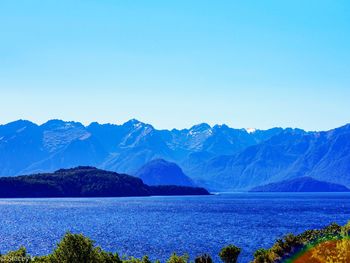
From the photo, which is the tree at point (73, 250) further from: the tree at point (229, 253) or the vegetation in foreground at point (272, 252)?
the tree at point (229, 253)

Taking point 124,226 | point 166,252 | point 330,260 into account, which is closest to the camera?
point 330,260

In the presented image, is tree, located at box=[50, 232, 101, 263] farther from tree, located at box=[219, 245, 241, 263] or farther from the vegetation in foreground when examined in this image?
tree, located at box=[219, 245, 241, 263]

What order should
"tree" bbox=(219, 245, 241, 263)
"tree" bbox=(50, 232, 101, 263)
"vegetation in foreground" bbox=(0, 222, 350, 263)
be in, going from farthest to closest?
"tree" bbox=(219, 245, 241, 263) → "tree" bbox=(50, 232, 101, 263) → "vegetation in foreground" bbox=(0, 222, 350, 263)

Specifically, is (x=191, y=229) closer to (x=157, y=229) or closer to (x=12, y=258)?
(x=157, y=229)

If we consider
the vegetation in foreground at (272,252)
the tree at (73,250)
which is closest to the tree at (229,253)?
the vegetation in foreground at (272,252)

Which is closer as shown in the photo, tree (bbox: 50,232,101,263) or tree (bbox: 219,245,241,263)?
tree (bbox: 50,232,101,263)

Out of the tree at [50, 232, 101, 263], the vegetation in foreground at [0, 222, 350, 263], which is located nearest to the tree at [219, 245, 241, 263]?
the vegetation in foreground at [0, 222, 350, 263]

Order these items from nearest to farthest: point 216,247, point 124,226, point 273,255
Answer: point 273,255
point 216,247
point 124,226

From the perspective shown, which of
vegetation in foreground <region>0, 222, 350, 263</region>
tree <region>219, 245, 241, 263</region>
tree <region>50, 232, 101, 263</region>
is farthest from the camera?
tree <region>219, 245, 241, 263</region>

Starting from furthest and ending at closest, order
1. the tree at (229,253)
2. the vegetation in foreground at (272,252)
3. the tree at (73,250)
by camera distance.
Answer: the tree at (229,253), the tree at (73,250), the vegetation in foreground at (272,252)

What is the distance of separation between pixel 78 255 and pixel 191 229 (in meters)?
131

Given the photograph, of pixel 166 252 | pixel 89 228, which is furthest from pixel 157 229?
pixel 166 252

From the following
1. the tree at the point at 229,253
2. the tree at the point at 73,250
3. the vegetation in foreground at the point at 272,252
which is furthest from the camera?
the tree at the point at 229,253

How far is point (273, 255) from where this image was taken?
62562 mm
